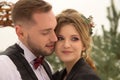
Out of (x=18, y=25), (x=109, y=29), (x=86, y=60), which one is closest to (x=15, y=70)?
(x=18, y=25)

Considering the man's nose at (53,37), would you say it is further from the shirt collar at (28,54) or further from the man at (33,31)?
the shirt collar at (28,54)

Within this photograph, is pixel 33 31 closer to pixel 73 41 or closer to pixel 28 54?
pixel 28 54

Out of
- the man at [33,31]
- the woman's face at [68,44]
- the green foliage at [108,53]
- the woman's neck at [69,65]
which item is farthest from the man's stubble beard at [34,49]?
the green foliage at [108,53]

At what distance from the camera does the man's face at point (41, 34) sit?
2553 mm

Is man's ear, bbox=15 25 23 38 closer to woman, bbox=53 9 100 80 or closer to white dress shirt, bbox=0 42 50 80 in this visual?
white dress shirt, bbox=0 42 50 80

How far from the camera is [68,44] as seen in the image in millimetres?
2617

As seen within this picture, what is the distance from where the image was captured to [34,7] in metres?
2.55

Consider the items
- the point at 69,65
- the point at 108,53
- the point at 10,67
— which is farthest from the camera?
the point at 108,53

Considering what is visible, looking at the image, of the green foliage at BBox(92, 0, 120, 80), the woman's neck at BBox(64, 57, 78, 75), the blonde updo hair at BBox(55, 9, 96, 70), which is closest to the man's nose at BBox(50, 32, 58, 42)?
the blonde updo hair at BBox(55, 9, 96, 70)

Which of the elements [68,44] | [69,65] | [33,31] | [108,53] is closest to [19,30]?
[33,31]

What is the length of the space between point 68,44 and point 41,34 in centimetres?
19

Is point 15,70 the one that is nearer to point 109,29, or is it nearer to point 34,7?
point 34,7

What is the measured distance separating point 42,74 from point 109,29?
7.65 metres

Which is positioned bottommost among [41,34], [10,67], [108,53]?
[108,53]
